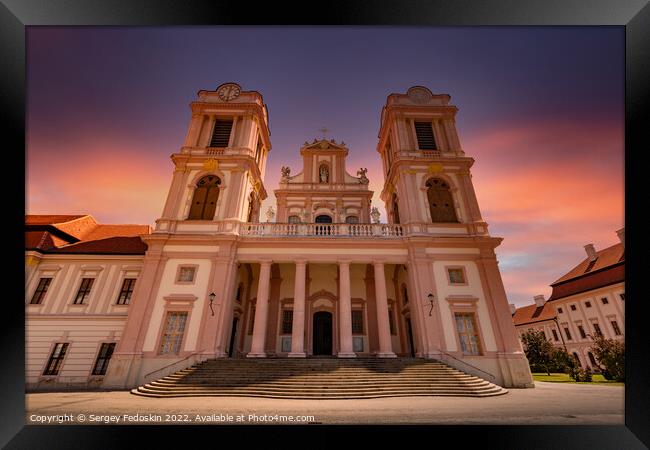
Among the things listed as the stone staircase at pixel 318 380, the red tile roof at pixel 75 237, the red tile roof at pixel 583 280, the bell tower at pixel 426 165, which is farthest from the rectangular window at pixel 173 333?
the red tile roof at pixel 583 280

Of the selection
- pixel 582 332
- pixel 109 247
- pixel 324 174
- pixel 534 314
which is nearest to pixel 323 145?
pixel 324 174

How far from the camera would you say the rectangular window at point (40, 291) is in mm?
16131

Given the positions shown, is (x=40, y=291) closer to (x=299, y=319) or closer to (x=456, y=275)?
(x=299, y=319)

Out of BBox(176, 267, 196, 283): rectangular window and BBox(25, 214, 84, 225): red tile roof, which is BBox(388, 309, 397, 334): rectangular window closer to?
BBox(176, 267, 196, 283): rectangular window

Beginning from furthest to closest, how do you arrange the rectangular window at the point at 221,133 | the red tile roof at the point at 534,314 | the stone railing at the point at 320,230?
the red tile roof at the point at 534,314, the rectangular window at the point at 221,133, the stone railing at the point at 320,230

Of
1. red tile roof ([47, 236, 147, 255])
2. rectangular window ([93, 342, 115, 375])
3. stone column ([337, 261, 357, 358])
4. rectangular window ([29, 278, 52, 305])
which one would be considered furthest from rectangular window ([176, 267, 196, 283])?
stone column ([337, 261, 357, 358])

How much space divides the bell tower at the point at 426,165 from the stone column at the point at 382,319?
408 centimetres

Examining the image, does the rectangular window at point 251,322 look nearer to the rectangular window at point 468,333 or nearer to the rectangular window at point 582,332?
the rectangular window at point 468,333

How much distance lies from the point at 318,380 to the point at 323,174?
16.6 meters

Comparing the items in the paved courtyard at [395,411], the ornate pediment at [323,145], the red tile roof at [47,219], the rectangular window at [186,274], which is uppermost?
the ornate pediment at [323,145]
